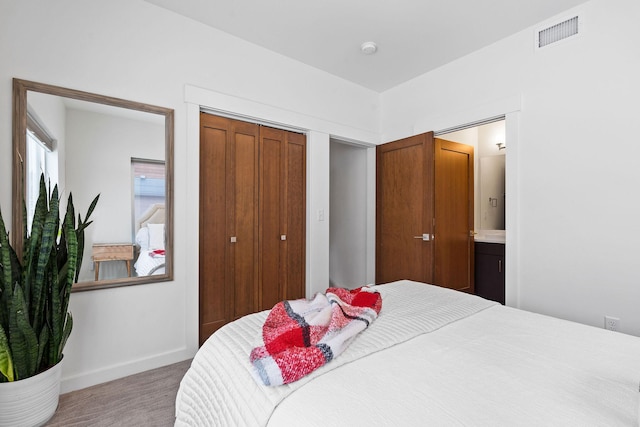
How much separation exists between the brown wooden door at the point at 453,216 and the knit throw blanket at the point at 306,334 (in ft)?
6.53

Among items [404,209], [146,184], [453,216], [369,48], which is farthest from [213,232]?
[453,216]

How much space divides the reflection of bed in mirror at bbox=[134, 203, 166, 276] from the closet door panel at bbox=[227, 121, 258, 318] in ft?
1.92

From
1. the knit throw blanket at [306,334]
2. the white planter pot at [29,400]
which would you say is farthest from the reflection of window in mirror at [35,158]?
the knit throw blanket at [306,334]

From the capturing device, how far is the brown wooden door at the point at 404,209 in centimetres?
322

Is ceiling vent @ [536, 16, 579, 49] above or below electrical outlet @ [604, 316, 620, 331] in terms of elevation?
above

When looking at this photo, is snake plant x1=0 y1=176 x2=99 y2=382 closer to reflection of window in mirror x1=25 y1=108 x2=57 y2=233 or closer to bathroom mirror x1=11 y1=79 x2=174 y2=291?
reflection of window in mirror x1=25 y1=108 x2=57 y2=233

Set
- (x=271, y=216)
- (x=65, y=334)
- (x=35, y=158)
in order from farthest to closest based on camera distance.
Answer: (x=271, y=216)
(x=35, y=158)
(x=65, y=334)

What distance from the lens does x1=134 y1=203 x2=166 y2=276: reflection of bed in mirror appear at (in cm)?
224

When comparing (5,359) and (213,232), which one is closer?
(5,359)

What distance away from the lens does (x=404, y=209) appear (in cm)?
347

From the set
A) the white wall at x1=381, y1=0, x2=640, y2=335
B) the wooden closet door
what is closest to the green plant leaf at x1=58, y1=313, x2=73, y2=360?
the wooden closet door

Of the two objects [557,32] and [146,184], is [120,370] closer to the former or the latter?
[146,184]

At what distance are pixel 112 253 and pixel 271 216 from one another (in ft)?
4.36

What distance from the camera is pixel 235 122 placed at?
2.77m
